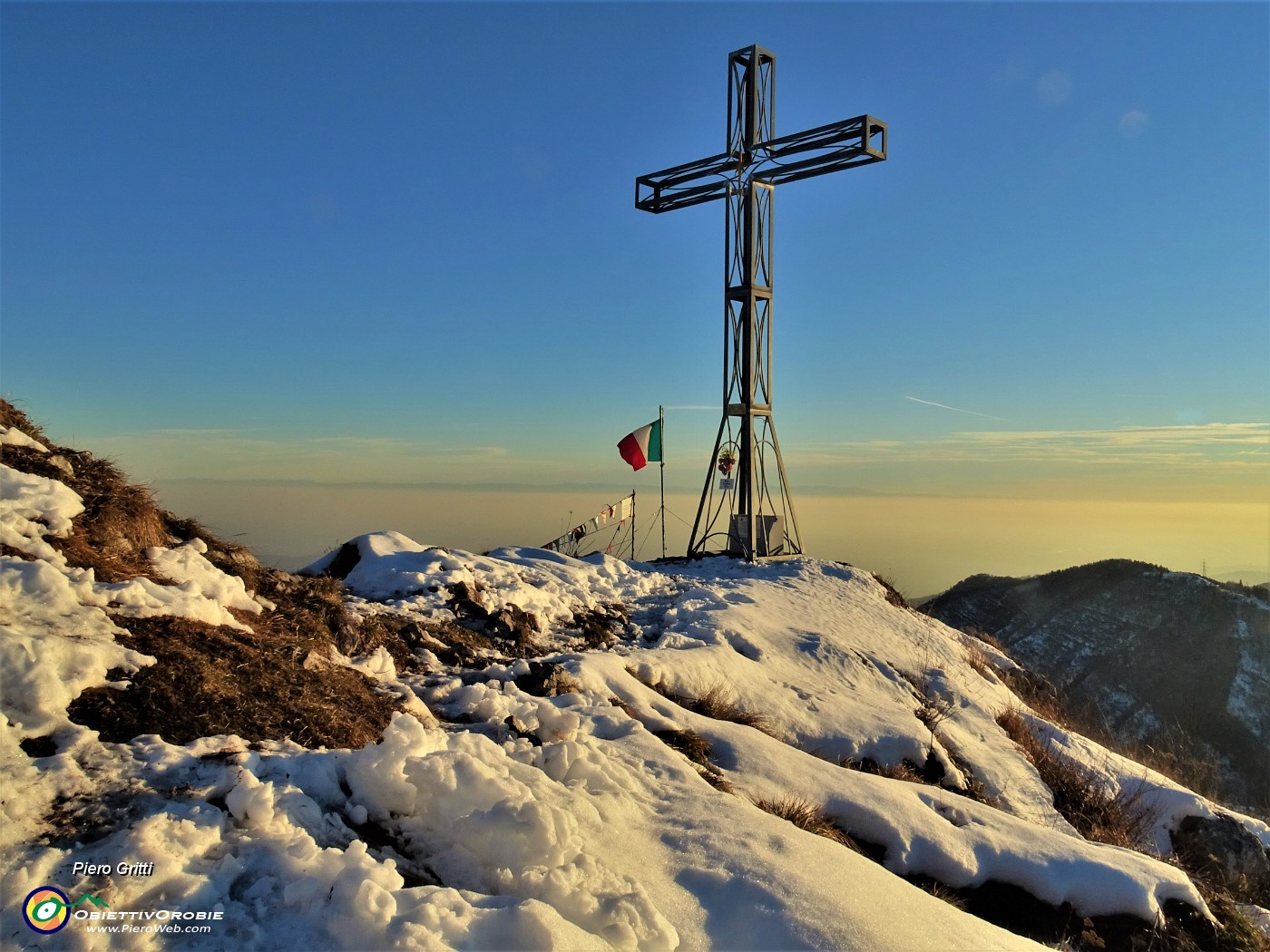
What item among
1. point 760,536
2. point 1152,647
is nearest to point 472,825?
point 760,536

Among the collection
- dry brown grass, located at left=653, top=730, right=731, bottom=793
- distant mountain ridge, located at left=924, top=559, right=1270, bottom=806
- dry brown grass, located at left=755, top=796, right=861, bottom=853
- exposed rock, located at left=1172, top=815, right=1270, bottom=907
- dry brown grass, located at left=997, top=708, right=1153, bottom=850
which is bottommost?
distant mountain ridge, located at left=924, top=559, right=1270, bottom=806

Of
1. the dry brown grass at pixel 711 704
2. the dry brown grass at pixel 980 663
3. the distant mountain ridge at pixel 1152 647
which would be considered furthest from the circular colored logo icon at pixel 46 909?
the distant mountain ridge at pixel 1152 647

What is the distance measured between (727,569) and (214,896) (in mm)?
13763

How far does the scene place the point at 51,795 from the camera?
11.5ft

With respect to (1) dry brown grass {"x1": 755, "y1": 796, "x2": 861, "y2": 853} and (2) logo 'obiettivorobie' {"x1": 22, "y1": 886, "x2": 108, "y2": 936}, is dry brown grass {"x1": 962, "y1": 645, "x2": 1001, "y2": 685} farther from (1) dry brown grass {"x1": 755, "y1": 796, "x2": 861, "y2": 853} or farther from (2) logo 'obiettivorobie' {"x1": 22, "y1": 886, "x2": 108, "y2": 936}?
(2) logo 'obiettivorobie' {"x1": 22, "y1": 886, "x2": 108, "y2": 936}

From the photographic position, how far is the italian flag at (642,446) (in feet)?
60.0

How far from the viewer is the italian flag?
18.3m

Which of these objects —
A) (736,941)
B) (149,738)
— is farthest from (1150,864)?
(149,738)

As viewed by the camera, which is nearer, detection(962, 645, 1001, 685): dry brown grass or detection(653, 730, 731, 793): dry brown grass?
detection(653, 730, 731, 793): dry brown grass

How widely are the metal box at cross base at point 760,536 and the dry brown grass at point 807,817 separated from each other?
1205 cm

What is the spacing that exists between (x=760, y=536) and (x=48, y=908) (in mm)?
15830

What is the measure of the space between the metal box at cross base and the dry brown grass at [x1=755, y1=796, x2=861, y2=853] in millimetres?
12051

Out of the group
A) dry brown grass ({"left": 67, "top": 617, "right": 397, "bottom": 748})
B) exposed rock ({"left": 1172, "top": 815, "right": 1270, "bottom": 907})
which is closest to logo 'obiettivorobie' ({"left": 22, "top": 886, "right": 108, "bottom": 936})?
dry brown grass ({"left": 67, "top": 617, "right": 397, "bottom": 748})

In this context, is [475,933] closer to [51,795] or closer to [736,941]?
[736,941]
